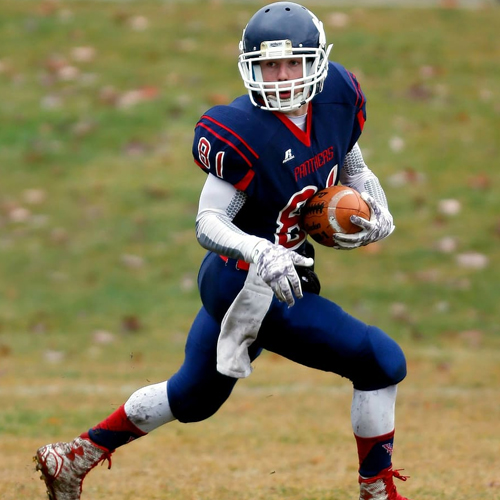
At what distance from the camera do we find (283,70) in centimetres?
380

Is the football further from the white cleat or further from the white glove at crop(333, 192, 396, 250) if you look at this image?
the white cleat

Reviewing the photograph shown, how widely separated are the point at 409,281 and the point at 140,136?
3594 millimetres

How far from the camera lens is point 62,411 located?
22.9ft

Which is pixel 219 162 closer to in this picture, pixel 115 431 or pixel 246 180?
pixel 246 180

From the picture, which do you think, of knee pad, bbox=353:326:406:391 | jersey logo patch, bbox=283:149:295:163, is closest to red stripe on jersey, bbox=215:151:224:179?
jersey logo patch, bbox=283:149:295:163

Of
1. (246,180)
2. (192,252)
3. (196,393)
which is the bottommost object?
(192,252)

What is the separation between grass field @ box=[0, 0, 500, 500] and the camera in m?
5.76

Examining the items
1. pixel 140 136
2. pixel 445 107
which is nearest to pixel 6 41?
pixel 140 136

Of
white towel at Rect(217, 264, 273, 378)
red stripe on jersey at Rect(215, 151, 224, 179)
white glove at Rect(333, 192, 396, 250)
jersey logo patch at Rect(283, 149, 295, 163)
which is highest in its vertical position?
red stripe on jersey at Rect(215, 151, 224, 179)

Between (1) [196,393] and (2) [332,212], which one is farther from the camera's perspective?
(1) [196,393]

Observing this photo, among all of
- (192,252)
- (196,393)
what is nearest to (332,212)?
(196,393)

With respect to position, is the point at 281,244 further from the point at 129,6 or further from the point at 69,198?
the point at 129,6

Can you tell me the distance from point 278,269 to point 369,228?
522 mm

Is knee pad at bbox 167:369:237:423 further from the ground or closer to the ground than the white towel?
closer to the ground
